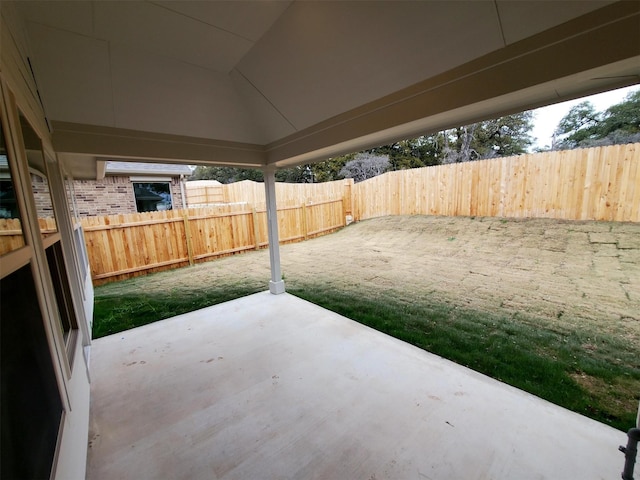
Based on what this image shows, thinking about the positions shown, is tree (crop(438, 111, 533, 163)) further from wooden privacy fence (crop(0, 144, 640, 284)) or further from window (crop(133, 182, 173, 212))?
window (crop(133, 182, 173, 212))

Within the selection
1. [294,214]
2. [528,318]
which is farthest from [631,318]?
[294,214]

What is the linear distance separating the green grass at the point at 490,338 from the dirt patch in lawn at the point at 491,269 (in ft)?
0.78

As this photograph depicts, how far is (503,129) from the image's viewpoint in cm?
1577

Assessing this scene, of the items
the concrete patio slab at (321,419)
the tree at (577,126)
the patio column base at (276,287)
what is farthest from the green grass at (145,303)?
the tree at (577,126)

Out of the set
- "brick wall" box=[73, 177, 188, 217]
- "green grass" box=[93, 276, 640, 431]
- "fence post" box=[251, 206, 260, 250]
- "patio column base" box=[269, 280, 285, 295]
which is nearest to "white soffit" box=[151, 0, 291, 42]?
"green grass" box=[93, 276, 640, 431]

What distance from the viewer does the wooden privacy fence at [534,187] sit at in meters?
5.86

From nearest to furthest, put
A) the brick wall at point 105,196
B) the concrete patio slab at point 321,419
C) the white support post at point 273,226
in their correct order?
the concrete patio slab at point 321,419 < the white support post at point 273,226 < the brick wall at point 105,196

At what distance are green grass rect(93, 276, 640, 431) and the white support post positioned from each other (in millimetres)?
357

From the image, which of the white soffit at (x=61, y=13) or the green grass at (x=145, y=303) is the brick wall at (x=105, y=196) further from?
the white soffit at (x=61, y=13)

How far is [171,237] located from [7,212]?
6408mm

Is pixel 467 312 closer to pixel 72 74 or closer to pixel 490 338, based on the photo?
pixel 490 338

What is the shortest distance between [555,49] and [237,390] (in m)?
3.09

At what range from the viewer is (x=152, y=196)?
9469 millimetres

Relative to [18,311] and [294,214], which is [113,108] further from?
[294,214]
